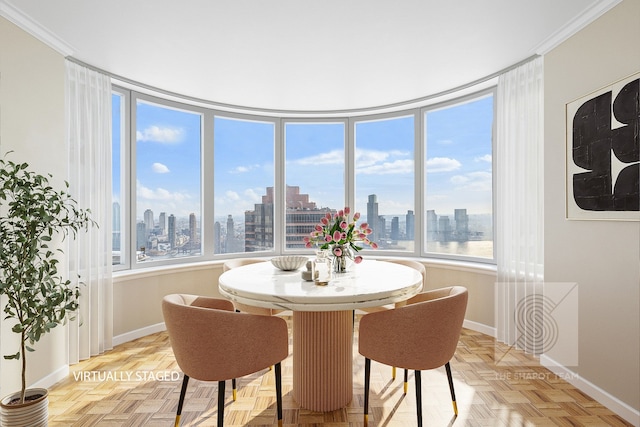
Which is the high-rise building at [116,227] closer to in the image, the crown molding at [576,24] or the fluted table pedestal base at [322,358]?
the fluted table pedestal base at [322,358]

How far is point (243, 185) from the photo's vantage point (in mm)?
4637

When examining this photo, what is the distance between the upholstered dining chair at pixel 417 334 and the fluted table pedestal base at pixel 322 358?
0.30 meters

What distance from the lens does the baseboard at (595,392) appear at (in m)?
2.09

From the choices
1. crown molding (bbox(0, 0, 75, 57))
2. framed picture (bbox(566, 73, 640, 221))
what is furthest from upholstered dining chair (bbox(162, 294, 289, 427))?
framed picture (bbox(566, 73, 640, 221))

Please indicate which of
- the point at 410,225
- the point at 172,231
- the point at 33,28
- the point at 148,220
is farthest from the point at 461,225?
the point at 33,28

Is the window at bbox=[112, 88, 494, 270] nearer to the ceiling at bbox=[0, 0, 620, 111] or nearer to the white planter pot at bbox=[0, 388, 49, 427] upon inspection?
the ceiling at bbox=[0, 0, 620, 111]

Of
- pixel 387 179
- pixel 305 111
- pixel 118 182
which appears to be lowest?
pixel 118 182

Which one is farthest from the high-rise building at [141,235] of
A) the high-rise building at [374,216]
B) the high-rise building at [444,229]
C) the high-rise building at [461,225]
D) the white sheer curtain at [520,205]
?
the white sheer curtain at [520,205]

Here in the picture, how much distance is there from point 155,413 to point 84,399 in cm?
61

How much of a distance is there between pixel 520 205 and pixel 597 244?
0.90 meters

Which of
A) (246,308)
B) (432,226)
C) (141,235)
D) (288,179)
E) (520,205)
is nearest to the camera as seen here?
(246,308)

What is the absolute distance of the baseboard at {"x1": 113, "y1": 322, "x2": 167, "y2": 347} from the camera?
3.41 m

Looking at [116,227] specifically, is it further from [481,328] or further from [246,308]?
[481,328]

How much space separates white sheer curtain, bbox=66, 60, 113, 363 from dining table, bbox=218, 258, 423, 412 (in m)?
1.58
